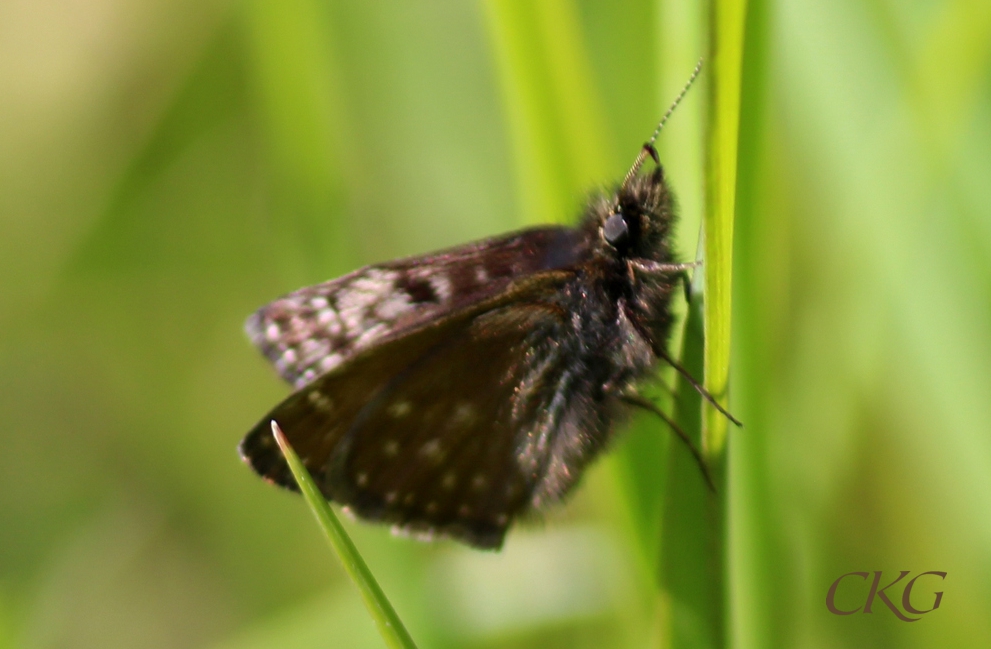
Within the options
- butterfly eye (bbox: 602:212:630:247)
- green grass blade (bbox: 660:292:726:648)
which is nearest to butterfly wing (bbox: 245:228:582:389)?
butterfly eye (bbox: 602:212:630:247)

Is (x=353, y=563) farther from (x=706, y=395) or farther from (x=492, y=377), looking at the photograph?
(x=492, y=377)

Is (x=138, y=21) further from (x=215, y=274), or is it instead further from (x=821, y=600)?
(x=821, y=600)

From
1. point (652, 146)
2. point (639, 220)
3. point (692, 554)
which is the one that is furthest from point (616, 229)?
point (692, 554)

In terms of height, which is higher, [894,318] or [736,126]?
[736,126]

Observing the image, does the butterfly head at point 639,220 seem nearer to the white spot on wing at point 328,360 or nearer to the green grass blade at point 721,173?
the green grass blade at point 721,173

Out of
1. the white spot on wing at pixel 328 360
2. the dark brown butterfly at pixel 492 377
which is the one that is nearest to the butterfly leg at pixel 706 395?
the dark brown butterfly at pixel 492 377

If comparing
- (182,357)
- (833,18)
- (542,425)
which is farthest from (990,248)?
(182,357)
